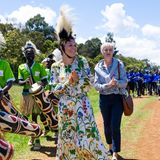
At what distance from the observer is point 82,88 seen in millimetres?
6426

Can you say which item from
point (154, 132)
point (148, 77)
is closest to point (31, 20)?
point (148, 77)

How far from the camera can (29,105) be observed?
31.4ft

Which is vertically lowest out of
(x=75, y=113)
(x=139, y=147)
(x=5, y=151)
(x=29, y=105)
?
(x=139, y=147)

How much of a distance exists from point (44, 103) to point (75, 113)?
8.85 feet

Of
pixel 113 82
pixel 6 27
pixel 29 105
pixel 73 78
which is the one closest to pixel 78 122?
pixel 73 78

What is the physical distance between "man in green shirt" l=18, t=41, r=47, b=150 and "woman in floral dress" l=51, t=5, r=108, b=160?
277 cm

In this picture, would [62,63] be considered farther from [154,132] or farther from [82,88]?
[154,132]

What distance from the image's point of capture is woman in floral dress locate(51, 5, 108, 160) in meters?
6.41

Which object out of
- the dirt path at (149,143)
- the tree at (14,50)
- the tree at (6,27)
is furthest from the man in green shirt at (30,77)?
the tree at (6,27)

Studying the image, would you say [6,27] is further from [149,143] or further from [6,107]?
[6,107]

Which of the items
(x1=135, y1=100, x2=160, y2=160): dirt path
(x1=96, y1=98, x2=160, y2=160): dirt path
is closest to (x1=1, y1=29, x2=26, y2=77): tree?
(x1=135, y1=100, x2=160, y2=160): dirt path

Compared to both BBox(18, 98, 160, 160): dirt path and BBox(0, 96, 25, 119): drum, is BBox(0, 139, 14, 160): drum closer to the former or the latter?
BBox(0, 96, 25, 119): drum

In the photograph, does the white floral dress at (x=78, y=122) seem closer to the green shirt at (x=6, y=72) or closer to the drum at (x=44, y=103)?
the green shirt at (x=6, y=72)

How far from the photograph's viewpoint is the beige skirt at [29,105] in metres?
9.56
